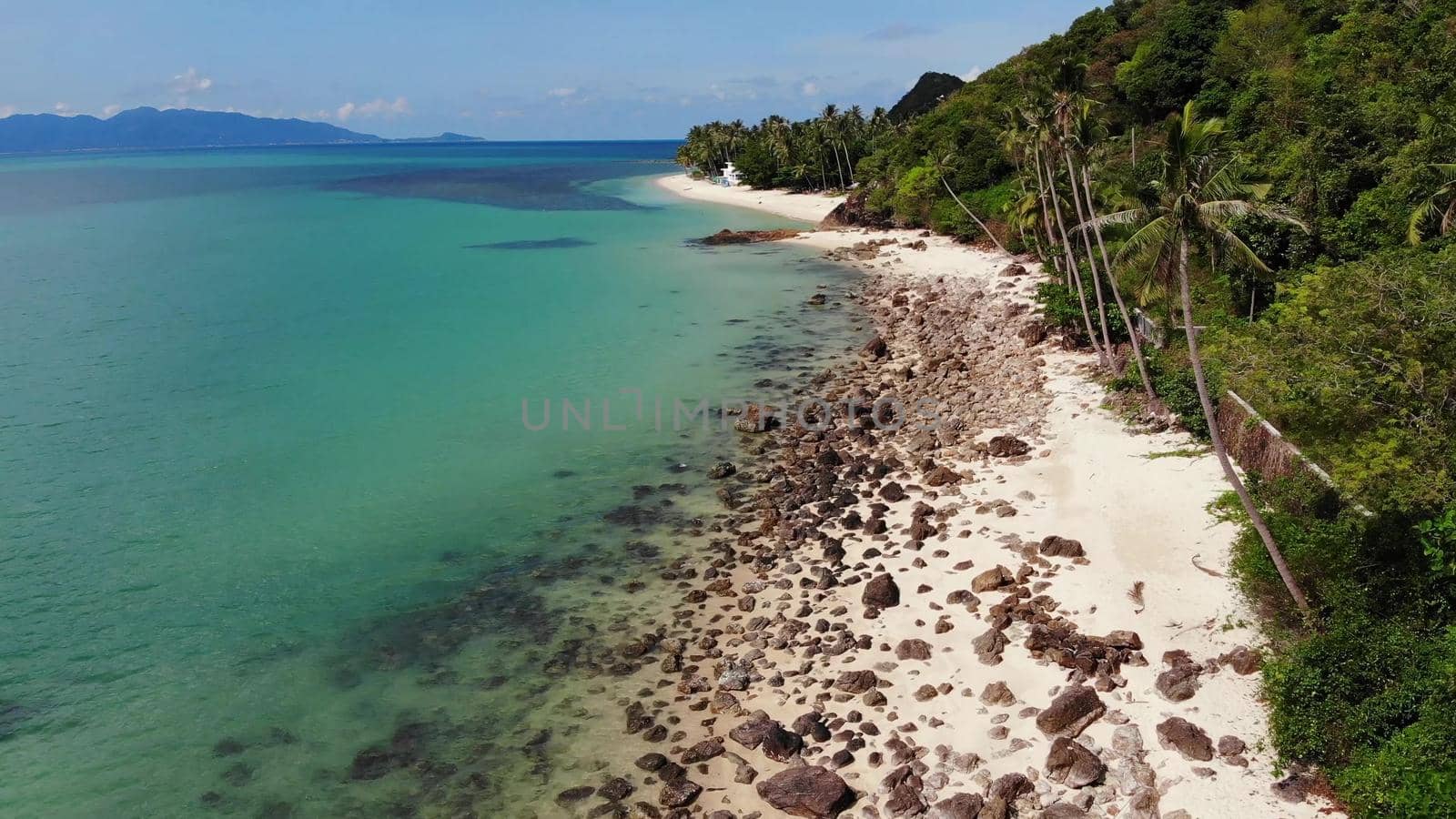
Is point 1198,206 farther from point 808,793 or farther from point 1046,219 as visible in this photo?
point 1046,219

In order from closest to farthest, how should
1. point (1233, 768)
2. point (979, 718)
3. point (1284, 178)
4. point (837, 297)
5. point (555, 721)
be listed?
point (1233, 768) → point (979, 718) → point (555, 721) → point (1284, 178) → point (837, 297)

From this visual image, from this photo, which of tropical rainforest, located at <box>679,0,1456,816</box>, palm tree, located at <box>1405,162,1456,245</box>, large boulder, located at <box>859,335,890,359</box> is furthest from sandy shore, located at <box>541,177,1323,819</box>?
large boulder, located at <box>859,335,890,359</box>

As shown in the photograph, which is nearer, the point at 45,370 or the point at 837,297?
the point at 45,370

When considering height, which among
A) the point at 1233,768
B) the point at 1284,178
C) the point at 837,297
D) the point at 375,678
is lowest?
the point at 375,678

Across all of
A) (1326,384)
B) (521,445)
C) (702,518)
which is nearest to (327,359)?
(521,445)

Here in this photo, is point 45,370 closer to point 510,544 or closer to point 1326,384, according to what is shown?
point 510,544

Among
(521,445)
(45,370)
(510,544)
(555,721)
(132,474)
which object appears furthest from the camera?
(45,370)
